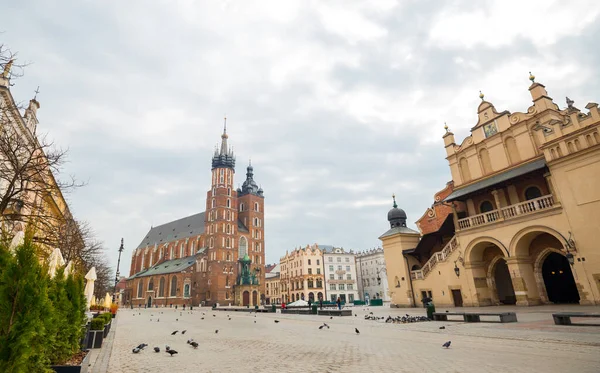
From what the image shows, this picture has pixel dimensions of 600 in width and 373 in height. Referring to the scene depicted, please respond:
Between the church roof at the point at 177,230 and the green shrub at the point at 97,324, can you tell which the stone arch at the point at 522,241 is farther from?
the church roof at the point at 177,230

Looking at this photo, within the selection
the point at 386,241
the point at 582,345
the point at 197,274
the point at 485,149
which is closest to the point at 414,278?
the point at 386,241

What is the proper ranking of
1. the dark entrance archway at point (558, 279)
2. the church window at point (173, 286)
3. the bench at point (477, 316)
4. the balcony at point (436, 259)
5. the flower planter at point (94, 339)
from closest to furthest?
1. the flower planter at point (94, 339)
2. the bench at point (477, 316)
3. the dark entrance archway at point (558, 279)
4. the balcony at point (436, 259)
5. the church window at point (173, 286)

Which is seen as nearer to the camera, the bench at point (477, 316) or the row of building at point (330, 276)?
the bench at point (477, 316)

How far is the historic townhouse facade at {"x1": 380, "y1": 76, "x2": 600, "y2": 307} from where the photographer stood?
18.2m

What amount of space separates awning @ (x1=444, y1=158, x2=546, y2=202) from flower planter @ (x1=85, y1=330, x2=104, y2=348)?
24293mm

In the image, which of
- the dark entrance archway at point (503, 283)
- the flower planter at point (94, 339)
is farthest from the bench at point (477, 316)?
the flower planter at point (94, 339)

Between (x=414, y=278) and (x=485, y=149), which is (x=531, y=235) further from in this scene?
(x=414, y=278)

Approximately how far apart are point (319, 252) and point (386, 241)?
57406 mm

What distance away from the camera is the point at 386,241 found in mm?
32969

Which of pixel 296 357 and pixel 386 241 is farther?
pixel 386 241

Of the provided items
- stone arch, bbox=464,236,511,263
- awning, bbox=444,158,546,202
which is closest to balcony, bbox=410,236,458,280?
stone arch, bbox=464,236,511,263

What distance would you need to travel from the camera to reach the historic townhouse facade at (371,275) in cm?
8812

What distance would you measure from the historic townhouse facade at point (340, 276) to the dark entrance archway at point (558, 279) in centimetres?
6720

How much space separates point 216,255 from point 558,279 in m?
63.3
